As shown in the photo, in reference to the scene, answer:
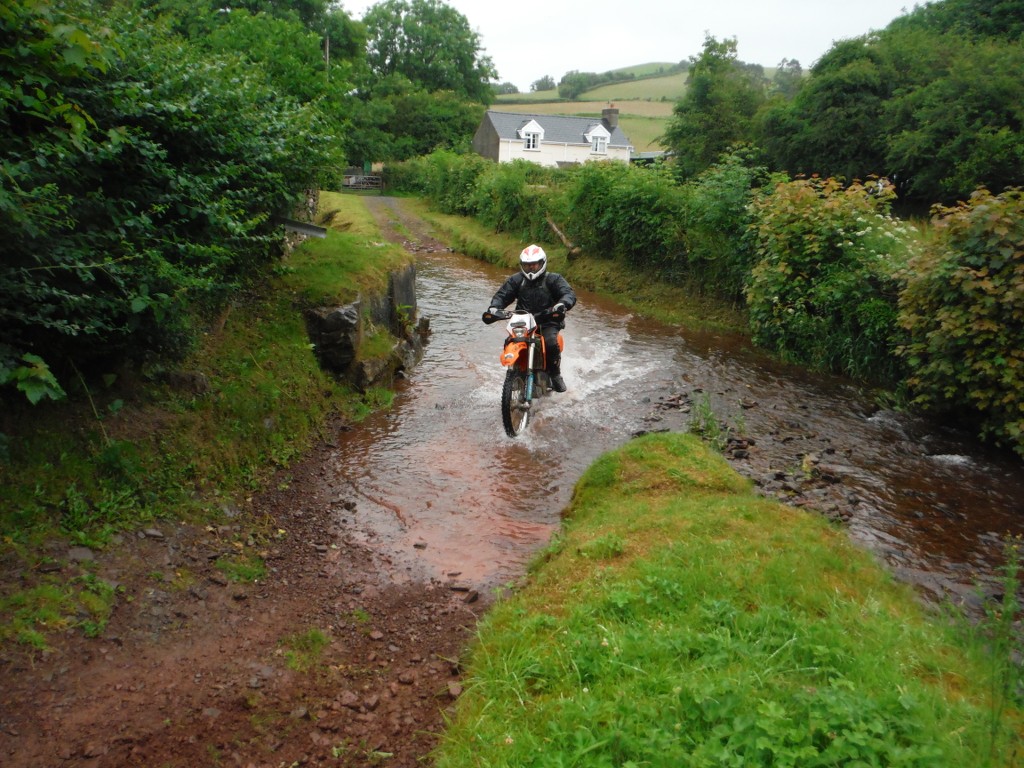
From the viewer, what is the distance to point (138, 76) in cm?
592

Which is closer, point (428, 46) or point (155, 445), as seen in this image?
point (155, 445)

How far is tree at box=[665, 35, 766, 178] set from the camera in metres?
33.2

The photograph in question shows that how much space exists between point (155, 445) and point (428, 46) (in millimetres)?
84299

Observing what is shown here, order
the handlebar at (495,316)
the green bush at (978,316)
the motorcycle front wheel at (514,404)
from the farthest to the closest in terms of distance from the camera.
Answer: the handlebar at (495,316)
the motorcycle front wheel at (514,404)
the green bush at (978,316)

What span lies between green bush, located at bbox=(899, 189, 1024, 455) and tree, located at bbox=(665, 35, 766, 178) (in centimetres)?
2464

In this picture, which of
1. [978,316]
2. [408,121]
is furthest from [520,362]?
[408,121]

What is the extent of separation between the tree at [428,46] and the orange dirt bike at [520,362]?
7626 centimetres

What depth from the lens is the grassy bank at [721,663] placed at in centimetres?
280

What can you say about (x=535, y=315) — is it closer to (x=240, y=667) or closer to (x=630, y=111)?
(x=240, y=667)

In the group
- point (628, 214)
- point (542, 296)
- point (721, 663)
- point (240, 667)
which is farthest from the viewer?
point (628, 214)

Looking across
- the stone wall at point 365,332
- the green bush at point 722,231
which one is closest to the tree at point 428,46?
the green bush at point 722,231

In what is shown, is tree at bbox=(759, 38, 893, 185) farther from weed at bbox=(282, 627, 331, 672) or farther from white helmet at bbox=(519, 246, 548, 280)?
weed at bbox=(282, 627, 331, 672)

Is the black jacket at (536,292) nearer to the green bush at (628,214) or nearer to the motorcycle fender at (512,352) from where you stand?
the motorcycle fender at (512,352)

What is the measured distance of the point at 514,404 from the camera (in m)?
8.89
